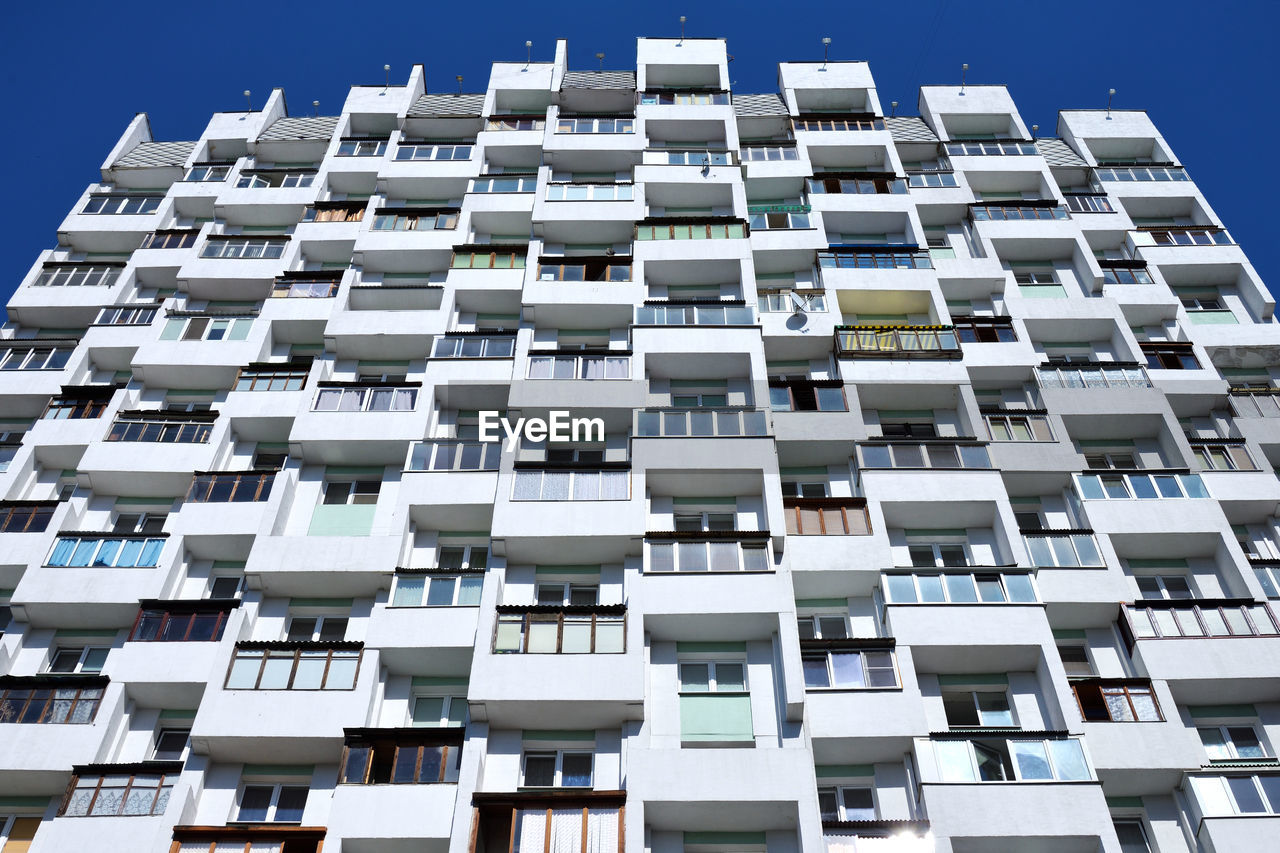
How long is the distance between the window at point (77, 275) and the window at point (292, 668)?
2054 centimetres

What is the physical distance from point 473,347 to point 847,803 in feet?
57.1

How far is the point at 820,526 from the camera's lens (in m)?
27.7

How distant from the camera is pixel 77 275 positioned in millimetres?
39719

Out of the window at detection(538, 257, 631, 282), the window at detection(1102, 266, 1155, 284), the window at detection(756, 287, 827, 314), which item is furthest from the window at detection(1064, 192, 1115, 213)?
the window at detection(538, 257, 631, 282)

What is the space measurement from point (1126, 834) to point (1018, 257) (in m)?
21.8

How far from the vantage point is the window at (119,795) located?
23.2 meters

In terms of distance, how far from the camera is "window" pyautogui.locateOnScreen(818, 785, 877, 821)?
77.2 ft

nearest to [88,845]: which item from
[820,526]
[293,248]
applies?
[820,526]

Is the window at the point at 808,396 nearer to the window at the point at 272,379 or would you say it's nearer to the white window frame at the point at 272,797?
the window at the point at 272,379

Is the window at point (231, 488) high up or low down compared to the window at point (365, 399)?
down

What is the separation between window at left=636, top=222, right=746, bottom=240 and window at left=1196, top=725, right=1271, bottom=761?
66.6 feet

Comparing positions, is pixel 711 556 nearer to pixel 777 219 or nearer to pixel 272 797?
pixel 272 797

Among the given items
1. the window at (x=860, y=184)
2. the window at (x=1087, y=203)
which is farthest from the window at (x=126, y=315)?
the window at (x=1087, y=203)

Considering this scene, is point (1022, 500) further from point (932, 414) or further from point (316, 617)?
point (316, 617)
